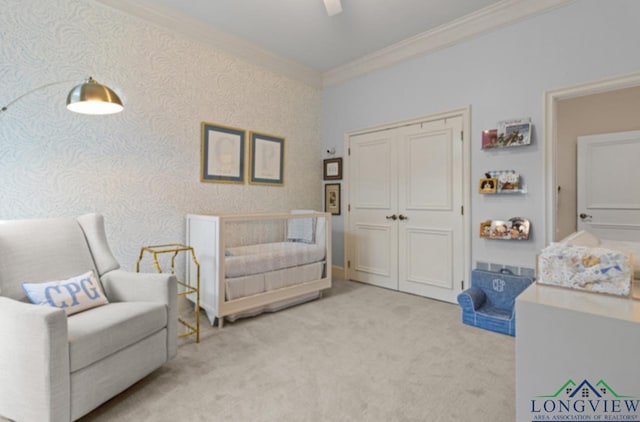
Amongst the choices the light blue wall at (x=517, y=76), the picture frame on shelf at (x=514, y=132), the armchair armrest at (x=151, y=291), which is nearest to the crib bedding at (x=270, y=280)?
the armchair armrest at (x=151, y=291)

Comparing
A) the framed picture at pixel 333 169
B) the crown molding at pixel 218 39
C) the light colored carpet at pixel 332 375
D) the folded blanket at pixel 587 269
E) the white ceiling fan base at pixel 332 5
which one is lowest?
the light colored carpet at pixel 332 375

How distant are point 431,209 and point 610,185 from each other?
223 cm

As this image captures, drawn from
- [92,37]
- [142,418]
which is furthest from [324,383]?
[92,37]

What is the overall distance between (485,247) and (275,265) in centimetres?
201

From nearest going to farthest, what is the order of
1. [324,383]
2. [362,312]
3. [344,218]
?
[324,383]
[362,312]
[344,218]

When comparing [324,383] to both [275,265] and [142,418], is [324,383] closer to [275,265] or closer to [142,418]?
[142,418]

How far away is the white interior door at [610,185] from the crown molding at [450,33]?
2.05 metres

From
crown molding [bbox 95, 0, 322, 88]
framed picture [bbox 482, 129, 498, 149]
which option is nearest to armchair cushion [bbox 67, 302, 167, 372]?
crown molding [bbox 95, 0, 322, 88]

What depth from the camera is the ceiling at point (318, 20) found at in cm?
277

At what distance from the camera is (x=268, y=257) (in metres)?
2.92

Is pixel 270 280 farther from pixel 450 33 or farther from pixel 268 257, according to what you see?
pixel 450 33

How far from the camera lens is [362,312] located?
117 inches

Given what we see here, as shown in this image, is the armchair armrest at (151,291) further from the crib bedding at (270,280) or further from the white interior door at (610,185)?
the white interior door at (610,185)

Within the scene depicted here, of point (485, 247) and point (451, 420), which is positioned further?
point (485, 247)
